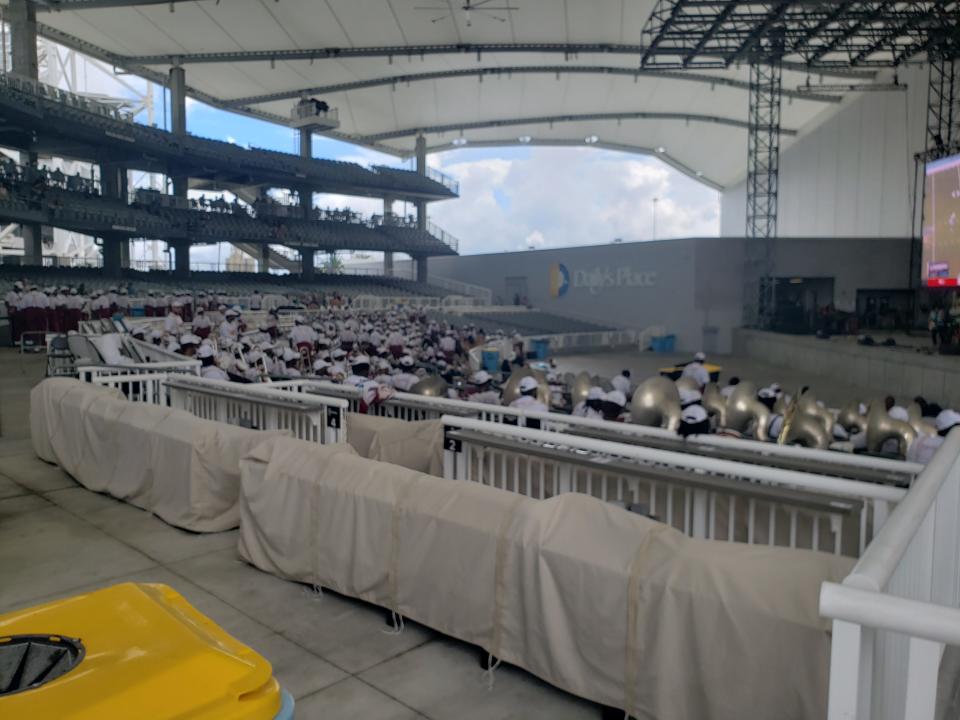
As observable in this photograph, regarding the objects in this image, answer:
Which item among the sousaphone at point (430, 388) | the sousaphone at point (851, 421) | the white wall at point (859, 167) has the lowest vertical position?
the sousaphone at point (851, 421)

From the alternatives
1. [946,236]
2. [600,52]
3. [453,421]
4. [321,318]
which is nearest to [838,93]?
[600,52]

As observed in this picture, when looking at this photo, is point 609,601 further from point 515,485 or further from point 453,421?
point 453,421

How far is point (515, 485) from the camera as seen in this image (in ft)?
16.2

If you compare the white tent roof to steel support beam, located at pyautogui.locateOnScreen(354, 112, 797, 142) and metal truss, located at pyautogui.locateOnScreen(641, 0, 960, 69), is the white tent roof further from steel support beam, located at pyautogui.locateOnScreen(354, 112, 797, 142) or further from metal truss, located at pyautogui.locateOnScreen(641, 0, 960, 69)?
metal truss, located at pyautogui.locateOnScreen(641, 0, 960, 69)

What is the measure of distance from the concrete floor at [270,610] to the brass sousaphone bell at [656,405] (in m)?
4.68

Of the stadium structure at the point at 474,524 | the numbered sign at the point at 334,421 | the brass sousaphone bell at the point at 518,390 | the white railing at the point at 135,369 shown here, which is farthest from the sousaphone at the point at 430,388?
the numbered sign at the point at 334,421

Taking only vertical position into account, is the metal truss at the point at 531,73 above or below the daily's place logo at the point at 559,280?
above

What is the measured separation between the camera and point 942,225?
19.2m

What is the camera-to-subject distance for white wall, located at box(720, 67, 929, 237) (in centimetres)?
3288

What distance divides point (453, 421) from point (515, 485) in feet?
2.09

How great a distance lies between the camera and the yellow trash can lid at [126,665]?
153cm

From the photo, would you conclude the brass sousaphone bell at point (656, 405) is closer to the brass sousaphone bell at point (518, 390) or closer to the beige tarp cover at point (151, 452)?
the brass sousaphone bell at point (518, 390)

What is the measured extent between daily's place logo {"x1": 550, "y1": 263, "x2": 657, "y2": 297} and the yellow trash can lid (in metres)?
36.4

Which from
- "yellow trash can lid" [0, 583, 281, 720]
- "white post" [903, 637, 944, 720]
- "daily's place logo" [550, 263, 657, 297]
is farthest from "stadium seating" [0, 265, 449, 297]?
"white post" [903, 637, 944, 720]
